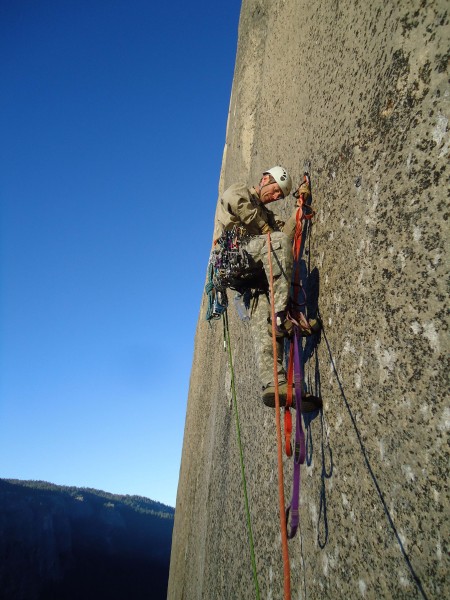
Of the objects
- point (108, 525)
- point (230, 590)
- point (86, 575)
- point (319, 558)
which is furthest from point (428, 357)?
point (108, 525)

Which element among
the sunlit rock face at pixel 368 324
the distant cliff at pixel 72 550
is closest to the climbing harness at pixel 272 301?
the sunlit rock face at pixel 368 324

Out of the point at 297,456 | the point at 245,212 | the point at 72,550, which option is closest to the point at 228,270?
the point at 245,212

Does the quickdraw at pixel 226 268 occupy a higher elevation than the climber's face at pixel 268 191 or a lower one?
lower

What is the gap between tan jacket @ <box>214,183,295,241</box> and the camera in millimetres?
3887

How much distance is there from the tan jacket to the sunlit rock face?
1.52 ft

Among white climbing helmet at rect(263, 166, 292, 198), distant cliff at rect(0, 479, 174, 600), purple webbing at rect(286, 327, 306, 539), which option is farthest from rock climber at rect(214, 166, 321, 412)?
distant cliff at rect(0, 479, 174, 600)

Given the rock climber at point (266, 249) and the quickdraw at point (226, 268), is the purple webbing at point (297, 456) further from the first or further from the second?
the quickdraw at point (226, 268)

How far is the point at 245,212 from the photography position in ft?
12.7

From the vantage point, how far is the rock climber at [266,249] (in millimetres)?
3342

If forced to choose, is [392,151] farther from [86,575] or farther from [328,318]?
[86,575]

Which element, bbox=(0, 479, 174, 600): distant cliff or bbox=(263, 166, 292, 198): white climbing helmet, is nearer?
bbox=(263, 166, 292, 198): white climbing helmet

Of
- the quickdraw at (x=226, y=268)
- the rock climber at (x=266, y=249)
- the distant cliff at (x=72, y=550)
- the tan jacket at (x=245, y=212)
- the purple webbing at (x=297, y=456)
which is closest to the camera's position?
the purple webbing at (x=297, y=456)

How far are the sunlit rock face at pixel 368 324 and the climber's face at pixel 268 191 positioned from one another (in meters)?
0.31

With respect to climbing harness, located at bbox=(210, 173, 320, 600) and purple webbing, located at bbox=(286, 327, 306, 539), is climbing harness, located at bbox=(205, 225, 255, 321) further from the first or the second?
purple webbing, located at bbox=(286, 327, 306, 539)
